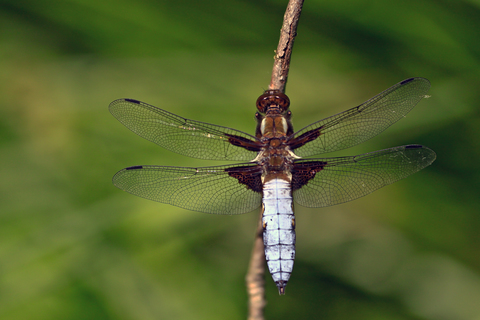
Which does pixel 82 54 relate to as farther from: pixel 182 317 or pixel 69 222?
pixel 182 317

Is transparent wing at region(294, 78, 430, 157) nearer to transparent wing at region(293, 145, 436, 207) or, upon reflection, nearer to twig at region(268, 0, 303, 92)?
transparent wing at region(293, 145, 436, 207)

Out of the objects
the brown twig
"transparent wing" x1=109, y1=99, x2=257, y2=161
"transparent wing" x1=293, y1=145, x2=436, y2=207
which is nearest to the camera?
the brown twig

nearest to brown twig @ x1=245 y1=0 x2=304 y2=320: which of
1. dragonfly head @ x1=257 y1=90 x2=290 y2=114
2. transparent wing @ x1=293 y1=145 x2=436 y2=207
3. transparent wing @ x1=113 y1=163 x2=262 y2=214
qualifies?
dragonfly head @ x1=257 y1=90 x2=290 y2=114

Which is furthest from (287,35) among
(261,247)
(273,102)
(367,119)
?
(261,247)

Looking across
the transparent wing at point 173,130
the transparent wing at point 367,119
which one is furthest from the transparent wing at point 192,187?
the transparent wing at point 367,119

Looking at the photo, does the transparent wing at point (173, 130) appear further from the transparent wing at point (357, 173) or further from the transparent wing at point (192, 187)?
the transparent wing at point (357, 173)
